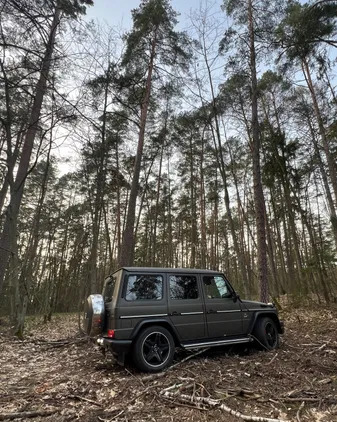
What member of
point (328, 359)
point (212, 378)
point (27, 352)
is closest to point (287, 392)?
point (212, 378)

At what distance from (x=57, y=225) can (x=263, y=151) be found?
1348cm

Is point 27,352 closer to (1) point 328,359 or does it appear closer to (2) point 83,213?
(1) point 328,359

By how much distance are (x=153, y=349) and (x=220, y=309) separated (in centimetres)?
152

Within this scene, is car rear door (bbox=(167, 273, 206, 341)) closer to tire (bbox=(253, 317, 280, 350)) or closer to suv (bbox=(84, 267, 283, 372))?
suv (bbox=(84, 267, 283, 372))

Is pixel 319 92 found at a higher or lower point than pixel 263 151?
higher

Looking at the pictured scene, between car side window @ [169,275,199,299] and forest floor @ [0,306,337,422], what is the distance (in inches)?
42.6

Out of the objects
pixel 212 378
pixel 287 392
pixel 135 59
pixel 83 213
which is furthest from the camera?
pixel 83 213

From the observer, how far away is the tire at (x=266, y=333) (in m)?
5.45

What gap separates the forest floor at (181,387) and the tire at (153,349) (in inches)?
7.4

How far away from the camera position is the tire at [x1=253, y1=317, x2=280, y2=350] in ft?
17.9

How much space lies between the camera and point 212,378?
3.83 meters

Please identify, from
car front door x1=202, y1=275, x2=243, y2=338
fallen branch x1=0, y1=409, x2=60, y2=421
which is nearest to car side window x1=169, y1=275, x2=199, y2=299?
car front door x1=202, y1=275, x2=243, y2=338

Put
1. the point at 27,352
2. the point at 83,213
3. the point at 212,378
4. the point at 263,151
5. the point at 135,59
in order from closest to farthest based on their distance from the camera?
the point at 212,378
the point at 27,352
the point at 135,59
the point at 263,151
the point at 83,213

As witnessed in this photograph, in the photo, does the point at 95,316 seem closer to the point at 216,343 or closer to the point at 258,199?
the point at 216,343
